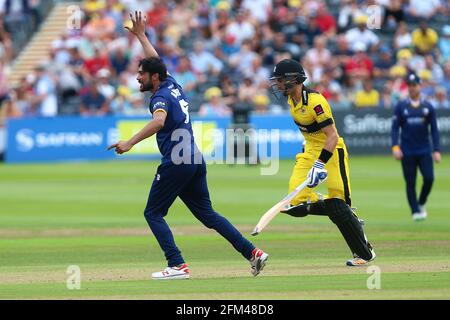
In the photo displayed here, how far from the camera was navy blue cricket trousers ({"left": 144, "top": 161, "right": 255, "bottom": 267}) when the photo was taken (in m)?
12.3

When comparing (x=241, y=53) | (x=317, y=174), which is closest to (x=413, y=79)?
(x=317, y=174)

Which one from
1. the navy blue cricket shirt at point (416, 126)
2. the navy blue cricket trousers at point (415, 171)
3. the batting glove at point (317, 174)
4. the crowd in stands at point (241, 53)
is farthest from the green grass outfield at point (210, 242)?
the crowd in stands at point (241, 53)

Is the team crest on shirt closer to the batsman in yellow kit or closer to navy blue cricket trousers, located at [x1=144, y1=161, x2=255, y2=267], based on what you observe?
navy blue cricket trousers, located at [x1=144, y1=161, x2=255, y2=267]

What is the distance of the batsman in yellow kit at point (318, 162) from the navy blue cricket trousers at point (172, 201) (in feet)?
2.80

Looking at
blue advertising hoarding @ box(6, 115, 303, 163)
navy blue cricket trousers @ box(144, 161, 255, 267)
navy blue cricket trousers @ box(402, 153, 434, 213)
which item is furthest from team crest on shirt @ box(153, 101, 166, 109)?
blue advertising hoarding @ box(6, 115, 303, 163)

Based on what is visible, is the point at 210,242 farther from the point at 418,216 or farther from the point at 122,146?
the point at 122,146

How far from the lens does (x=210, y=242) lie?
1639 centimetres

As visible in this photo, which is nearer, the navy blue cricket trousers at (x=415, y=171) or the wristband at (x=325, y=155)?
the wristband at (x=325, y=155)

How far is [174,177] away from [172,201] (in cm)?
26

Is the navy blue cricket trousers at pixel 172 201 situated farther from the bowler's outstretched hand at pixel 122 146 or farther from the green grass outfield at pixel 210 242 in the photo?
the bowler's outstretched hand at pixel 122 146

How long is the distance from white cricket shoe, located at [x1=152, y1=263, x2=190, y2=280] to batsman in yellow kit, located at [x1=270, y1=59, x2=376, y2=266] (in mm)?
1398

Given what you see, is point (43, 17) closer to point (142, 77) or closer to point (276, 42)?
point (276, 42)

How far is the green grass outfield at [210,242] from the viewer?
443 inches

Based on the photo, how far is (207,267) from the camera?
1337 centimetres
